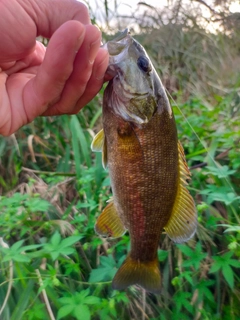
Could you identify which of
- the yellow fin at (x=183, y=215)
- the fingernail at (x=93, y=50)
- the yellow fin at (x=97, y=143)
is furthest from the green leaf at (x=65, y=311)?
the fingernail at (x=93, y=50)

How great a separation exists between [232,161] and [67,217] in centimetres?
112

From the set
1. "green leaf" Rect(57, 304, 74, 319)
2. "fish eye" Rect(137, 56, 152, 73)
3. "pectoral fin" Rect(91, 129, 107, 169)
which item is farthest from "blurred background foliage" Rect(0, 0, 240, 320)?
"fish eye" Rect(137, 56, 152, 73)

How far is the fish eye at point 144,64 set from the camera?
4.41 ft

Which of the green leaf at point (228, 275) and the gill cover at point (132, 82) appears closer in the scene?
the gill cover at point (132, 82)

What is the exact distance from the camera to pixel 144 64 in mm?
1347

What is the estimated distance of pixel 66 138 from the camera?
10.4 feet

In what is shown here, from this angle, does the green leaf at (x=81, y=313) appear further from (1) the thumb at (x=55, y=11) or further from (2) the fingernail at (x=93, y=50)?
(1) the thumb at (x=55, y=11)

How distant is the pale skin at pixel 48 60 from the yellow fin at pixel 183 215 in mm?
539

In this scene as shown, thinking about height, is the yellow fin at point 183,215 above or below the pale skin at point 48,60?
below

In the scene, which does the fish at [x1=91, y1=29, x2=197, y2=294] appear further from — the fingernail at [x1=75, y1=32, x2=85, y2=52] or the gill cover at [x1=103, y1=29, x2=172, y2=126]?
the fingernail at [x1=75, y1=32, x2=85, y2=52]

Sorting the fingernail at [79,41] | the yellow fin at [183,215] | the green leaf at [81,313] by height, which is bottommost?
the green leaf at [81,313]

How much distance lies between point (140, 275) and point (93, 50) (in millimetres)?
949

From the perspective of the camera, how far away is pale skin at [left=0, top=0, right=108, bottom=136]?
1.12 meters

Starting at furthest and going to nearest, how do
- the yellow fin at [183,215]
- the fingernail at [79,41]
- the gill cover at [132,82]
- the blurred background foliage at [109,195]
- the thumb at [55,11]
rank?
the blurred background foliage at [109,195], the yellow fin at [183,215], the gill cover at [132,82], the thumb at [55,11], the fingernail at [79,41]
